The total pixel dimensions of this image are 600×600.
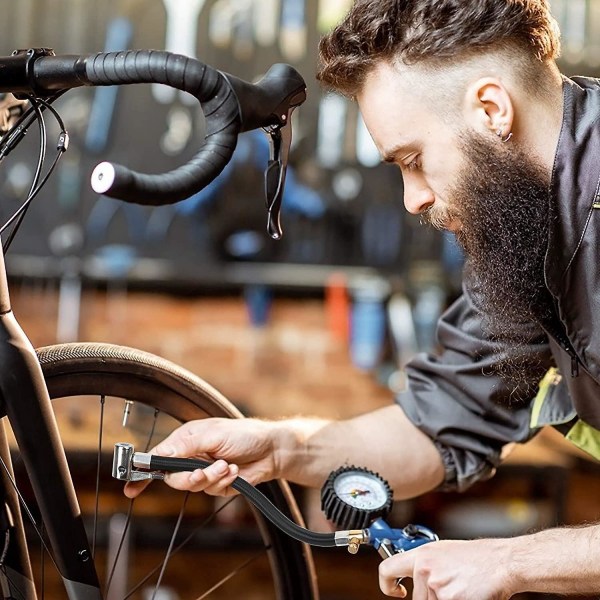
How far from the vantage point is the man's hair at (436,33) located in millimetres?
1047

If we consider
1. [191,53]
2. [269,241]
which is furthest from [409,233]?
[191,53]

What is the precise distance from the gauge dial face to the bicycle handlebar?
0.42m

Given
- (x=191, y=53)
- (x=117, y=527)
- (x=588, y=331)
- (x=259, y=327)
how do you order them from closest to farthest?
(x=588, y=331), (x=117, y=527), (x=191, y=53), (x=259, y=327)

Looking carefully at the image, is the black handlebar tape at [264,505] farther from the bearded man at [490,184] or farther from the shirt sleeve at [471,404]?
the shirt sleeve at [471,404]

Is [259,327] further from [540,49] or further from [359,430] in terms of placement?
[540,49]

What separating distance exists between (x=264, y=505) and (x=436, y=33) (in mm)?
515

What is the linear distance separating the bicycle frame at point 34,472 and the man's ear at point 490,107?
1.65ft

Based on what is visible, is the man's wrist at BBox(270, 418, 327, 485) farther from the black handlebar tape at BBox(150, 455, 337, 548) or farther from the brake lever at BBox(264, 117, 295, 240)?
the brake lever at BBox(264, 117, 295, 240)

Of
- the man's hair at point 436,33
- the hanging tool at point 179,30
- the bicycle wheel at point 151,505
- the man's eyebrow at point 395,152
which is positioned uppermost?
the hanging tool at point 179,30

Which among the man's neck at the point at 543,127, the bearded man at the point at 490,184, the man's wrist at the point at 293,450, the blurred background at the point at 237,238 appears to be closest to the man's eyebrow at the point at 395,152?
the bearded man at the point at 490,184

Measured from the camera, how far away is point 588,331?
106cm

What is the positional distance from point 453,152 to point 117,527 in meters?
1.64

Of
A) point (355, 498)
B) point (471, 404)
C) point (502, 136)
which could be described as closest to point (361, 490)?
point (355, 498)

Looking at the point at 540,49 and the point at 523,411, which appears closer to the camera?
the point at 540,49
